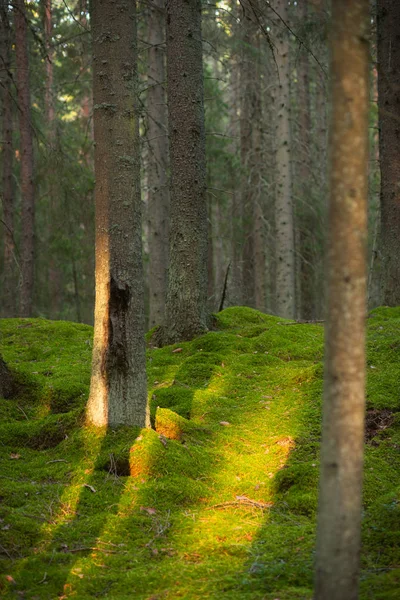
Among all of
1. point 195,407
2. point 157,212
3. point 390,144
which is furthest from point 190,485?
point 157,212

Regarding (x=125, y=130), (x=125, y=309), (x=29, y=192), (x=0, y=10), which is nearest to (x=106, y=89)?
(x=125, y=130)

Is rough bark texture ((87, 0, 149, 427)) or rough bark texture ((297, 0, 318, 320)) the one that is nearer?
rough bark texture ((87, 0, 149, 427))

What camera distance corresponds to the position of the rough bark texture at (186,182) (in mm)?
8000

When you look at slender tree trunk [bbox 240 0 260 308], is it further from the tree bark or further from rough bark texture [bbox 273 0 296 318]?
rough bark texture [bbox 273 0 296 318]

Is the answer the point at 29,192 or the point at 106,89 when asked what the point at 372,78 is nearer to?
the point at 29,192

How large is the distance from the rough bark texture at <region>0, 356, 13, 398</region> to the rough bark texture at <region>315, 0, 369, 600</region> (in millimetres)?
4245

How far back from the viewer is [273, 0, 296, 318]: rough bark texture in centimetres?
1402

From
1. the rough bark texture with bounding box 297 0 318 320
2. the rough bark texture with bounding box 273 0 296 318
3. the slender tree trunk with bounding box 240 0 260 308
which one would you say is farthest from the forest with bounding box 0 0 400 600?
the rough bark texture with bounding box 297 0 318 320

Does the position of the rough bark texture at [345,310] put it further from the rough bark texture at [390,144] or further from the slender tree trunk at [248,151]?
the slender tree trunk at [248,151]

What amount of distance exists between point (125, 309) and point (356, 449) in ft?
9.04

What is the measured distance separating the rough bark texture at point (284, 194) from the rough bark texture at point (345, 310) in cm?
1190

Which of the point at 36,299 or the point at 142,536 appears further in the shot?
the point at 36,299

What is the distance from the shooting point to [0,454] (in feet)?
16.2

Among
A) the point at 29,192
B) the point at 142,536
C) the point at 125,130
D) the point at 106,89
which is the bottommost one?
the point at 142,536
